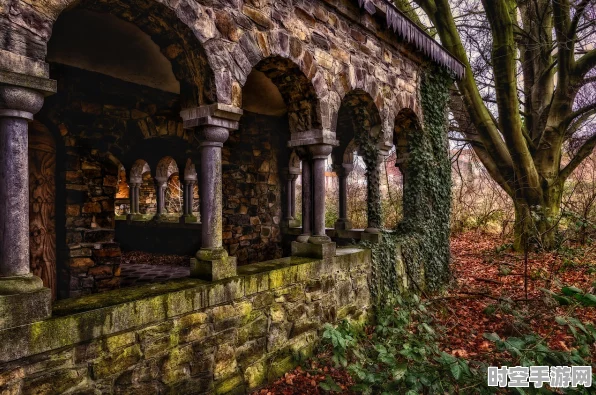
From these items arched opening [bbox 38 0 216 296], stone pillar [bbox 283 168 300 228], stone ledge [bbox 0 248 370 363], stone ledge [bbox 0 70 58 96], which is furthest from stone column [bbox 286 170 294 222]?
stone ledge [bbox 0 70 58 96]

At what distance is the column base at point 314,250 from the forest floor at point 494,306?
1.01 m

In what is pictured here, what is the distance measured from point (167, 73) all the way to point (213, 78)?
7.19 feet

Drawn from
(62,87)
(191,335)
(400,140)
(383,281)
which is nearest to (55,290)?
(62,87)

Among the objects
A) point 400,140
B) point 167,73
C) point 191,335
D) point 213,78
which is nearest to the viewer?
point 191,335

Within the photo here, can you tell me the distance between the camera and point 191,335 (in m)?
2.72

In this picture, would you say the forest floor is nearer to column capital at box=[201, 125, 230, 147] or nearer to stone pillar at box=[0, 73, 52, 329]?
stone pillar at box=[0, 73, 52, 329]

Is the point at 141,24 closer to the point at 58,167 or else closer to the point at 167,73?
the point at 167,73

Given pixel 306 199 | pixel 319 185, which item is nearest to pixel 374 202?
pixel 306 199

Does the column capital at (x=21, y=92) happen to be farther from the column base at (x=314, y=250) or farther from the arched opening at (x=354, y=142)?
the arched opening at (x=354, y=142)

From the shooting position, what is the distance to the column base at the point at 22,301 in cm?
188

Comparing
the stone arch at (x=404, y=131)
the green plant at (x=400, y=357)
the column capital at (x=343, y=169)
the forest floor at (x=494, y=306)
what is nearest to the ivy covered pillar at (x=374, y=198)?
the green plant at (x=400, y=357)

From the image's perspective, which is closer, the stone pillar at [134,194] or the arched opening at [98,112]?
the arched opening at [98,112]

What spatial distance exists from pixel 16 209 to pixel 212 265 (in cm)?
134

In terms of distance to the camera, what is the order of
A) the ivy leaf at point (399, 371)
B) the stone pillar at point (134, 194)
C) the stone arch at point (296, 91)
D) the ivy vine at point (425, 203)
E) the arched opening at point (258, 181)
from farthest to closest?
the stone pillar at point (134, 194), the arched opening at point (258, 181), the ivy vine at point (425, 203), the stone arch at point (296, 91), the ivy leaf at point (399, 371)
